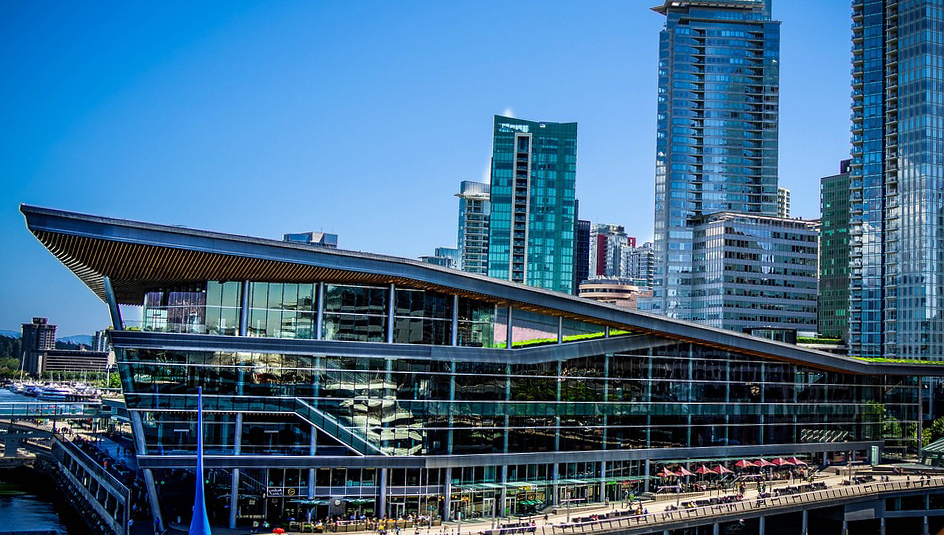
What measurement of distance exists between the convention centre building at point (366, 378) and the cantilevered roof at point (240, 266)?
14 centimetres

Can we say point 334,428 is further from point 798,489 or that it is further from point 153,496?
point 798,489

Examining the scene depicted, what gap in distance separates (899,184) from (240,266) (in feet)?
433

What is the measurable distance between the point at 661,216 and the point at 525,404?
125 meters

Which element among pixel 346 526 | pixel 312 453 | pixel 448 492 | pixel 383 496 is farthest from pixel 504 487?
pixel 312 453

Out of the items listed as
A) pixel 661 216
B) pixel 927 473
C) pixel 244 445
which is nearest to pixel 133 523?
pixel 244 445

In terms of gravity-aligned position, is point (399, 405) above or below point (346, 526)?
above

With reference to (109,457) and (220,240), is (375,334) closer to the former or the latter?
(220,240)

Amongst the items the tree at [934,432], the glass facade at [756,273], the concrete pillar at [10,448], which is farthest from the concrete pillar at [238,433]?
the glass facade at [756,273]

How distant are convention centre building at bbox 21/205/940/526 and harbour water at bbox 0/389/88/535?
17.5 meters

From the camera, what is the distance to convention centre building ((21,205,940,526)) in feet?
217

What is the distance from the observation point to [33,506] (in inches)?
4082

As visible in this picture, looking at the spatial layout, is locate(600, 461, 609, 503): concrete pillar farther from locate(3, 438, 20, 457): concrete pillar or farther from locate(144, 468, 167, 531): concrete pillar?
locate(3, 438, 20, 457): concrete pillar

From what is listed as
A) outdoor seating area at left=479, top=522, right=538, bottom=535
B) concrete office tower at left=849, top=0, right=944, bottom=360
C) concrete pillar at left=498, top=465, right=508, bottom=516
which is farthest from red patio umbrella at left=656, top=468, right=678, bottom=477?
concrete office tower at left=849, top=0, right=944, bottom=360

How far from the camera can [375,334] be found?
71812 millimetres
